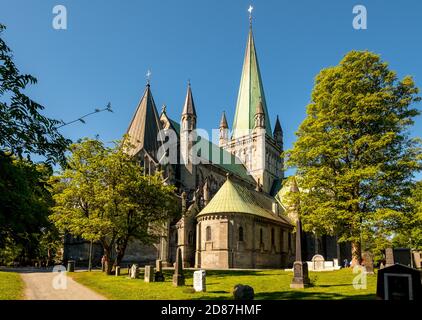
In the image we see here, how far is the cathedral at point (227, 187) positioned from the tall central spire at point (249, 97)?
0.69ft

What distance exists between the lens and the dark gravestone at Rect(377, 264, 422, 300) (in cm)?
1092

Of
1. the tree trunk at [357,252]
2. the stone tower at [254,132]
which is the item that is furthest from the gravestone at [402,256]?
the stone tower at [254,132]

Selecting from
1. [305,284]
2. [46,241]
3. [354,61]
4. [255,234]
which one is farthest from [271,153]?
[46,241]

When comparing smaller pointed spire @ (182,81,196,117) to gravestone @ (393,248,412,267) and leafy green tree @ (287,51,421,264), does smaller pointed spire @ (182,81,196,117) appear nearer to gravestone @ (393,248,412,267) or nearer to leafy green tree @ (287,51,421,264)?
leafy green tree @ (287,51,421,264)

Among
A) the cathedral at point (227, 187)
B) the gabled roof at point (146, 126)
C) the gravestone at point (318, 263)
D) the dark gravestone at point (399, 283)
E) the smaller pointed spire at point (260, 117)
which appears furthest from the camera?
the smaller pointed spire at point (260, 117)

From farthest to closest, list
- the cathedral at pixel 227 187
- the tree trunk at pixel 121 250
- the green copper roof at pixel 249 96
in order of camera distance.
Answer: the green copper roof at pixel 249 96
the cathedral at pixel 227 187
the tree trunk at pixel 121 250

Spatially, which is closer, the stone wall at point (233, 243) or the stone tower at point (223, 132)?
the stone wall at point (233, 243)

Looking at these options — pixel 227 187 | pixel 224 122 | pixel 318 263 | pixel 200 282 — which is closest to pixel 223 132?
pixel 224 122

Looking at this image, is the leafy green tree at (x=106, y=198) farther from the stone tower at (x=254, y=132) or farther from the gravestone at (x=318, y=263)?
the stone tower at (x=254, y=132)

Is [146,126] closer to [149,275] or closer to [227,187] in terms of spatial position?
[227,187]

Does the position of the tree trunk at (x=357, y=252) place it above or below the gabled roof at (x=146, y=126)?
below

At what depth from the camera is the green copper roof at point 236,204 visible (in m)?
36.3
